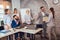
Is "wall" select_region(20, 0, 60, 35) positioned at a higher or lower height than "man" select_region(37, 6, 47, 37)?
higher

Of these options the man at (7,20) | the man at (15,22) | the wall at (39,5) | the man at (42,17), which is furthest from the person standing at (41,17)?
the man at (7,20)

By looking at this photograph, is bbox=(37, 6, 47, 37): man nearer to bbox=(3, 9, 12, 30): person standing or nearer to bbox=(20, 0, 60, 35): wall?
bbox=(20, 0, 60, 35): wall

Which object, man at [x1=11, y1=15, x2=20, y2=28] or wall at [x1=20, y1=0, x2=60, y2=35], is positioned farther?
man at [x1=11, y1=15, x2=20, y2=28]

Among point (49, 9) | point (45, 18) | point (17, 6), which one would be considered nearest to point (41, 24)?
point (45, 18)

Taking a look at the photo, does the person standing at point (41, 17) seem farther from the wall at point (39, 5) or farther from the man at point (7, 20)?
the man at point (7, 20)

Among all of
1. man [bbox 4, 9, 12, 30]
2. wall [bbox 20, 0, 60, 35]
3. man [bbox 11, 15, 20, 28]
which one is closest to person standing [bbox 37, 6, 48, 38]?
wall [bbox 20, 0, 60, 35]

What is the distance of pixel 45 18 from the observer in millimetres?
5641

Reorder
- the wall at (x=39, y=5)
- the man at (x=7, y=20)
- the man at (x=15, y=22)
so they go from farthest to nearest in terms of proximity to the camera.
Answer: the man at (x=7, y=20) → the man at (x=15, y=22) → the wall at (x=39, y=5)

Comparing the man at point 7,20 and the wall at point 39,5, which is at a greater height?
the wall at point 39,5

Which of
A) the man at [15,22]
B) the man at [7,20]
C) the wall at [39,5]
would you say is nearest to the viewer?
the wall at [39,5]

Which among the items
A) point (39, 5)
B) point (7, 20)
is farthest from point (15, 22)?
point (39, 5)

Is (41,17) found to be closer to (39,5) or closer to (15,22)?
(39,5)

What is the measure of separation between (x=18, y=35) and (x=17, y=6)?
1.20 metres

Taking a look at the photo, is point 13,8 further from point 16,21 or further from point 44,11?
point 44,11
